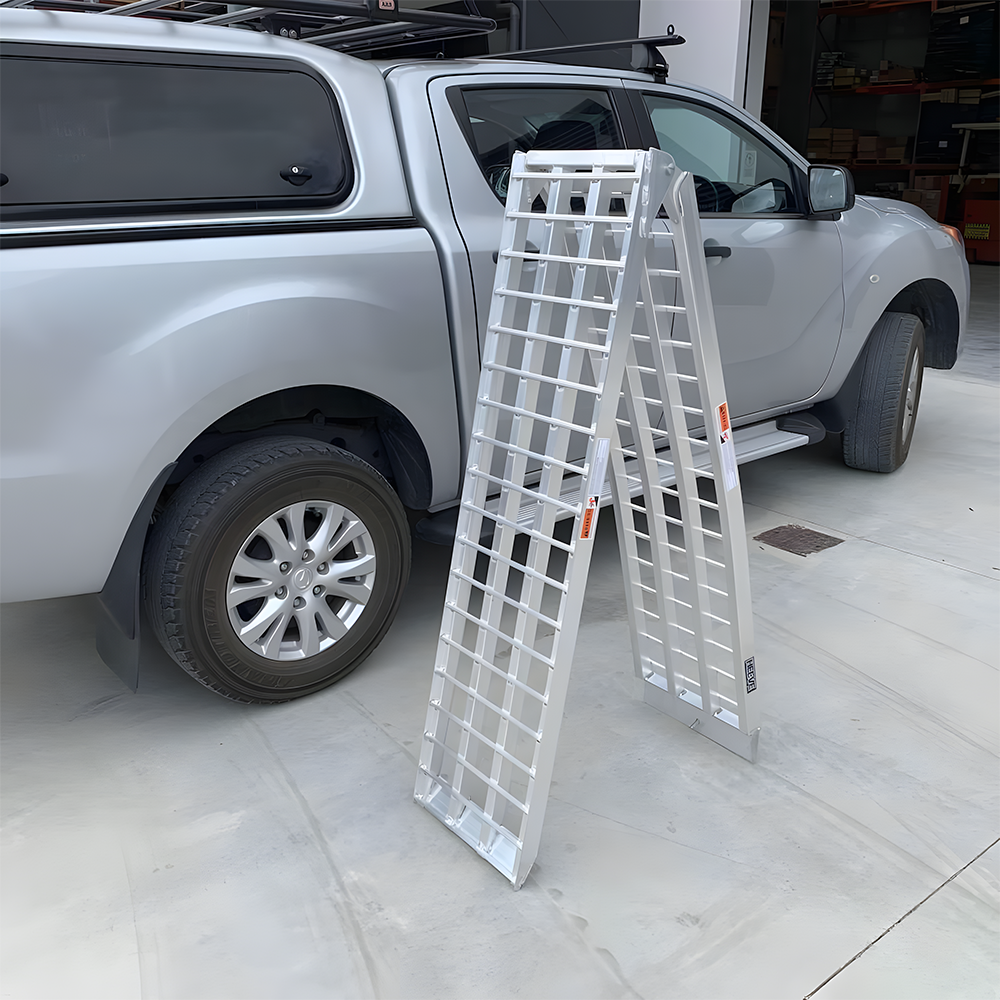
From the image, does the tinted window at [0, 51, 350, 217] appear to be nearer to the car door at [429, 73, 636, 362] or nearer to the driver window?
the car door at [429, 73, 636, 362]

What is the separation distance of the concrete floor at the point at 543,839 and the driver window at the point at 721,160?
1.61 meters

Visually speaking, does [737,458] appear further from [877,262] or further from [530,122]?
[530,122]

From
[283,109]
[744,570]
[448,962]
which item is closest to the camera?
[448,962]

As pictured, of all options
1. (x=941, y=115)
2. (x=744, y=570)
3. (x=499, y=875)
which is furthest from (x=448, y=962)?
(x=941, y=115)

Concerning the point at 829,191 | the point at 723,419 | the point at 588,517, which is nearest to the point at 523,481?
the point at 588,517

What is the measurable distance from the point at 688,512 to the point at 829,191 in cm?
212

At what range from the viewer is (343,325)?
2670mm

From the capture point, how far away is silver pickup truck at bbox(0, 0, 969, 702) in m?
2.29

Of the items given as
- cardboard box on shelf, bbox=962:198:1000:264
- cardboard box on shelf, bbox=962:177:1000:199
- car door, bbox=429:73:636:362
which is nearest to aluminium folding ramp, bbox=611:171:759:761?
car door, bbox=429:73:636:362

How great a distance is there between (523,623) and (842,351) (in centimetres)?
279

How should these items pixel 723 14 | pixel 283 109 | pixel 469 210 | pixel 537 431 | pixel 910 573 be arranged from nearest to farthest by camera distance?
pixel 283 109
pixel 469 210
pixel 537 431
pixel 910 573
pixel 723 14

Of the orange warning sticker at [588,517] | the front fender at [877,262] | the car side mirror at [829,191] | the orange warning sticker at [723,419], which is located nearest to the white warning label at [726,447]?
the orange warning sticker at [723,419]

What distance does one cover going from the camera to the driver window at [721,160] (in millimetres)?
3711

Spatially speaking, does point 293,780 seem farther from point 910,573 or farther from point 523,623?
point 910,573
